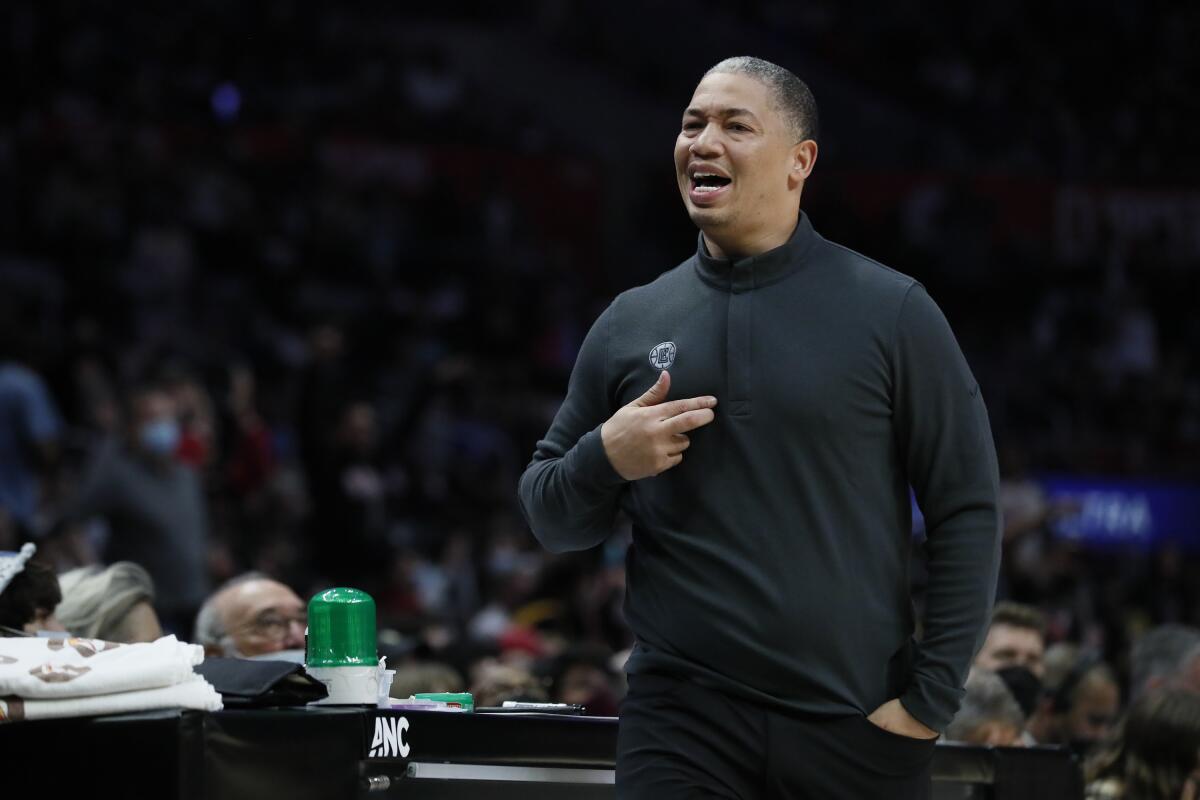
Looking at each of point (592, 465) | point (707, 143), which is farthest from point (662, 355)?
point (707, 143)

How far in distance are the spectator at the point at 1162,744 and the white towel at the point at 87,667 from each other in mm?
2766

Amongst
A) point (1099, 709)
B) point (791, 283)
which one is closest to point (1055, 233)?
point (1099, 709)

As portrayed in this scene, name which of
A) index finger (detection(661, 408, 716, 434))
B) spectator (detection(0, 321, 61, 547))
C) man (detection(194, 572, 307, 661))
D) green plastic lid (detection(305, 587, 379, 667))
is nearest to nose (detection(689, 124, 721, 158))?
index finger (detection(661, 408, 716, 434))

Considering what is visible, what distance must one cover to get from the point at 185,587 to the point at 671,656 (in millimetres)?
5243

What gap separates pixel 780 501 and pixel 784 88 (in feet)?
2.31

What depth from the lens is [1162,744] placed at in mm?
4781

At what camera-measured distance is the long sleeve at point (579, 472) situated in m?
2.98

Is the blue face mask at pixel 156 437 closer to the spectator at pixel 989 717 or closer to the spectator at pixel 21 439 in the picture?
the spectator at pixel 21 439

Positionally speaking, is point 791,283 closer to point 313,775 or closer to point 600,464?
point 600,464

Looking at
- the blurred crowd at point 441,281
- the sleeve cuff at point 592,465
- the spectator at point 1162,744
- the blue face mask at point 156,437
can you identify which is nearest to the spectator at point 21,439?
the blurred crowd at point 441,281

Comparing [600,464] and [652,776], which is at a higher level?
[600,464]

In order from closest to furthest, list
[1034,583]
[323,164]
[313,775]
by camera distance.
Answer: [313,775] → [1034,583] → [323,164]

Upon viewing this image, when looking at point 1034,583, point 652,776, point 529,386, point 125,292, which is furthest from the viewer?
point 529,386

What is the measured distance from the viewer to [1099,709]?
649 cm
